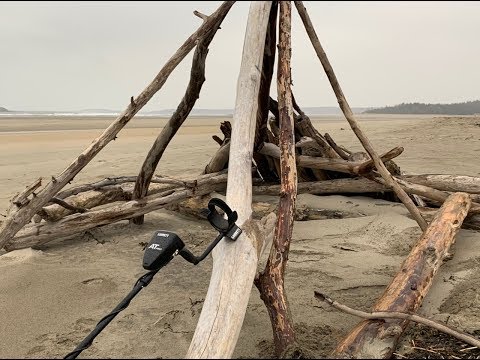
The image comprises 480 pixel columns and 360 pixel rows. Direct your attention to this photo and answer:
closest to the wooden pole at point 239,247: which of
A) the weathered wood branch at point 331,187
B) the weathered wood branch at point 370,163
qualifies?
the weathered wood branch at point 370,163

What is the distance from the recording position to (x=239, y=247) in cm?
205

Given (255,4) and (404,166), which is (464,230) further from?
(404,166)

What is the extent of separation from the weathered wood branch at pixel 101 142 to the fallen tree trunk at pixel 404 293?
7.16ft

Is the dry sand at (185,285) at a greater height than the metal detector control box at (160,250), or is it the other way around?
the metal detector control box at (160,250)

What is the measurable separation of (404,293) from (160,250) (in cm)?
138

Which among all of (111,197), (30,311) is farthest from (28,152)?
(30,311)

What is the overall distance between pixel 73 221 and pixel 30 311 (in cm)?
122

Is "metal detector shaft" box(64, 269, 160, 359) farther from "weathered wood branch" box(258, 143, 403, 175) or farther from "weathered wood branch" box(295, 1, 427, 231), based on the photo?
"weathered wood branch" box(258, 143, 403, 175)

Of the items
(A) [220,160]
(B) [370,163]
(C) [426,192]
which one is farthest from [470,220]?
(A) [220,160]

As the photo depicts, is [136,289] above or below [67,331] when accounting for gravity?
above

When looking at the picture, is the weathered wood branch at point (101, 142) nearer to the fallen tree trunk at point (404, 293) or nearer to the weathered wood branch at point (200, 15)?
the weathered wood branch at point (200, 15)

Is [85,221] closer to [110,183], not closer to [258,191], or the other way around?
[110,183]

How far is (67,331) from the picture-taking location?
253cm

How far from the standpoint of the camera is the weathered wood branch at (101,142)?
3.23 meters
